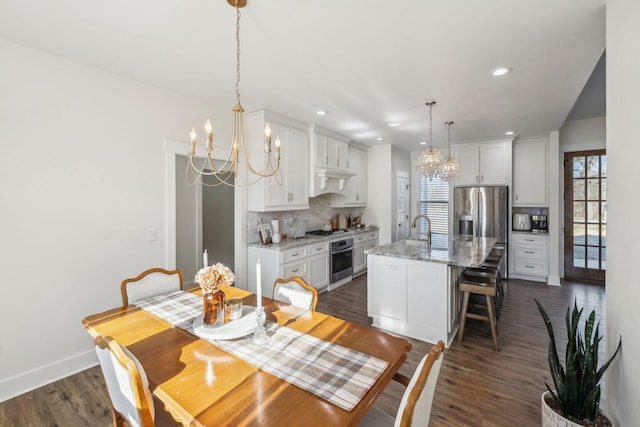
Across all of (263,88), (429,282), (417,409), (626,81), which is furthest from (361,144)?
(417,409)

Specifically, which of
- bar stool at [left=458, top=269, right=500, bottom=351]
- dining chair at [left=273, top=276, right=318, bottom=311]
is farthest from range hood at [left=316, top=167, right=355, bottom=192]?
dining chair at [left=273, top=276, right=318, bottom=311]

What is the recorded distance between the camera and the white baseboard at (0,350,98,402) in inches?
86.2

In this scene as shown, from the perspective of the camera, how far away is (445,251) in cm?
330

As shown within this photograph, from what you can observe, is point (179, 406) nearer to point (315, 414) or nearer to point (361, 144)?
point (315, 414)

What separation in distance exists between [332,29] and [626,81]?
162 centimetres

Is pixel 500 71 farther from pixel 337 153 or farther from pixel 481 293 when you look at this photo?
pixel 337 153

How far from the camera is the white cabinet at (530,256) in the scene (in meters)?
5.15

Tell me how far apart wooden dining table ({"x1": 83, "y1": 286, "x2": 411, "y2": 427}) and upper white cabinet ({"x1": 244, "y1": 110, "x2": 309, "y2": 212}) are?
2.27m

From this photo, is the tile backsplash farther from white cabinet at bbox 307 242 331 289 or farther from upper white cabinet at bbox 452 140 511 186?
upper white cabinet at bbox 452 140 511 186

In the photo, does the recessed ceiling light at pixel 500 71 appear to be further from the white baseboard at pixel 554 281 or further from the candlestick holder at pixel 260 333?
the white baseboard at pixel 554 281

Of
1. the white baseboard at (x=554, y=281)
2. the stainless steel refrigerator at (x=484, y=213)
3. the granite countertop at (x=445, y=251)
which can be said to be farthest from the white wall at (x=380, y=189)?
the white baseboard at (x=554, y=281)

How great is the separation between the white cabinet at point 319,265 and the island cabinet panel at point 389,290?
3.94 ft

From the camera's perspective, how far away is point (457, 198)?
5.76 meters

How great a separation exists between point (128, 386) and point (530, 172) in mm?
6333
